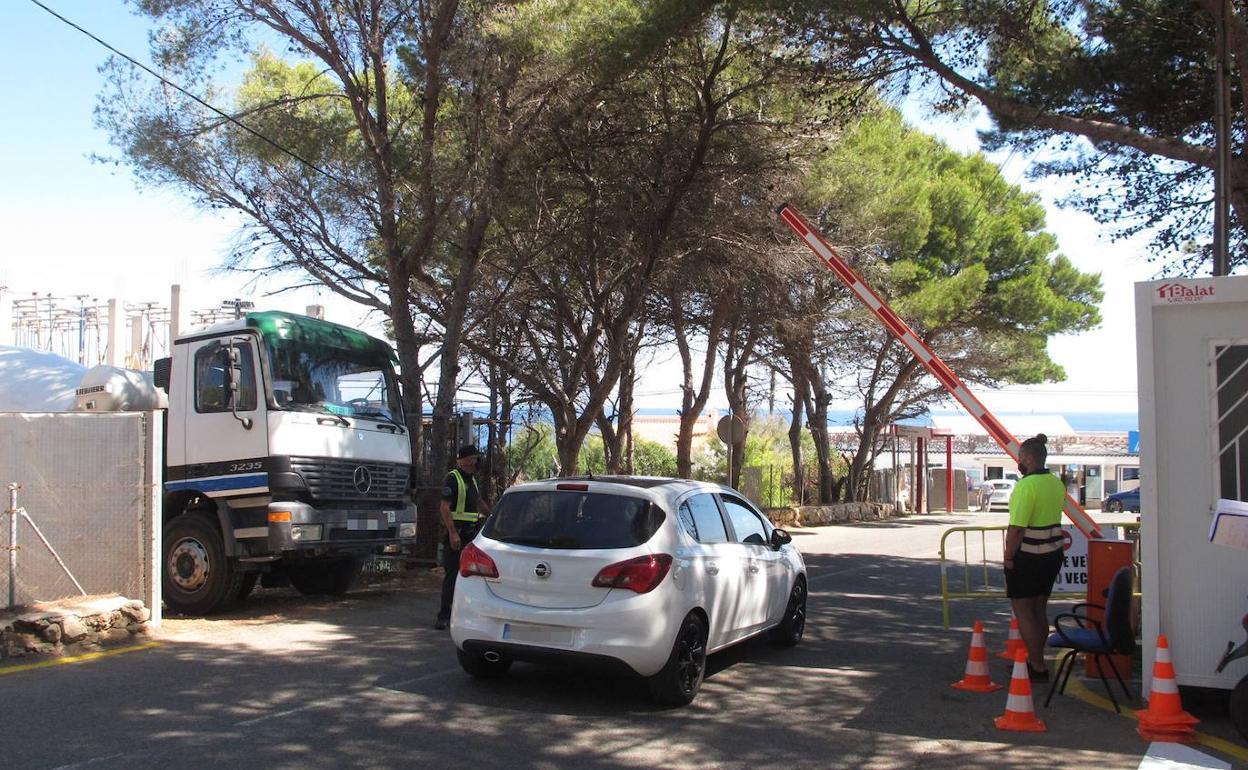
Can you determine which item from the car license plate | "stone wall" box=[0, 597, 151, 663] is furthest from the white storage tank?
the car license plate

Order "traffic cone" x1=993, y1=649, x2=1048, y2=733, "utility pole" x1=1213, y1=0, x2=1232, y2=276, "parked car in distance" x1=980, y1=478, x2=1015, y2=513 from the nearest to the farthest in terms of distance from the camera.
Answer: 1. "traffic cone" x1=993, y1=649, x2=1048, y2=733
2. "utility pole" x1=1213, y1=0, x2=1232, y2=276
3. "parked car in distance" x1=980, y1=478, x2=1015, y2=513

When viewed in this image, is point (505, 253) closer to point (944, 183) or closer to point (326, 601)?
point (326, 601)

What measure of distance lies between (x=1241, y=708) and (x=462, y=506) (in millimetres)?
6740

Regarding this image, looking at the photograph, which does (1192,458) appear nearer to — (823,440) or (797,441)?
(797,441)

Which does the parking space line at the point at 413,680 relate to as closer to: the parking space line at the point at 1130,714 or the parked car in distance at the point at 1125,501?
the parking space line at the point at 1130,714

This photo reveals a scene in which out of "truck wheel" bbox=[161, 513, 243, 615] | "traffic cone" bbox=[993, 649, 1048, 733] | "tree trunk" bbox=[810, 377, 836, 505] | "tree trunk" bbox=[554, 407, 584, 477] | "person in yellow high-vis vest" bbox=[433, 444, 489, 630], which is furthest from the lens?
"tree trunk" bbox=[810, 377, 836, 505]

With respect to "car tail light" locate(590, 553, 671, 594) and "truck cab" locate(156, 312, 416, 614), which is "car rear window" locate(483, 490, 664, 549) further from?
"truck cab" locate(156, 312, 416, 614)

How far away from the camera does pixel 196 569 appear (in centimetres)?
1118

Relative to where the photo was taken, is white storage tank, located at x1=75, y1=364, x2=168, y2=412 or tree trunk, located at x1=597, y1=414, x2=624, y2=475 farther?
tree trunk, located at x1=597, y1=414, x2=624, y2=475

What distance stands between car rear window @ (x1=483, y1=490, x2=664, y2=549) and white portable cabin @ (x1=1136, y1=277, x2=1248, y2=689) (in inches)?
135

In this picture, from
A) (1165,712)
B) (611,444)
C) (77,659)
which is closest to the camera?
(1165,712)

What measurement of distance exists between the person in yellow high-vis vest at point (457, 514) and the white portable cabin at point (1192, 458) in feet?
19.6

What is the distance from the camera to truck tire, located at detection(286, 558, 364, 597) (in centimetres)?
1293

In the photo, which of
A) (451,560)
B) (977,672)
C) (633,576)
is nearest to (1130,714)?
(977,672)
